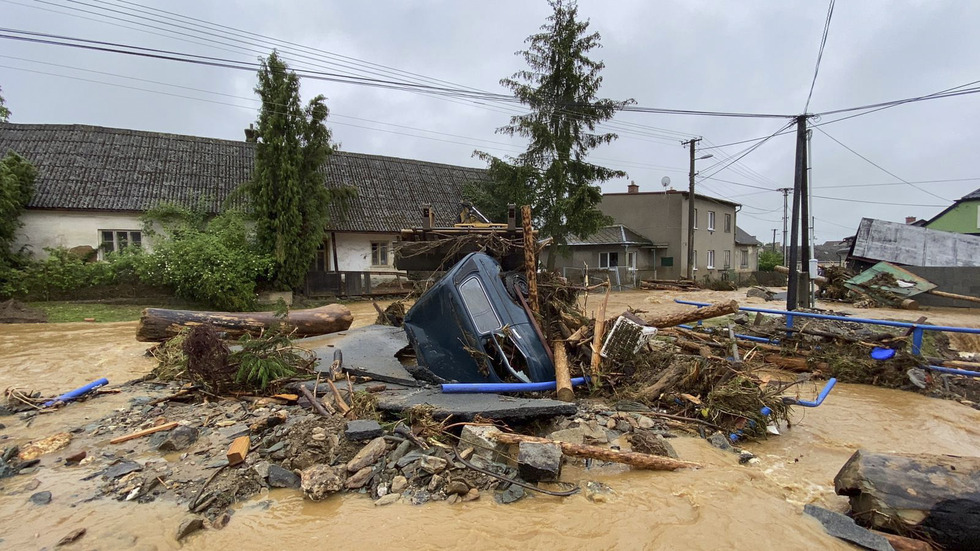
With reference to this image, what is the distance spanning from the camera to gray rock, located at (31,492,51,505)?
3.52m

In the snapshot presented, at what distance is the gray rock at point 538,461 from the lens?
3795 mm

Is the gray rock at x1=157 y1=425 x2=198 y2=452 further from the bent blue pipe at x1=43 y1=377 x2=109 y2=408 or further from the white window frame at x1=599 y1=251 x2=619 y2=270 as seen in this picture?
the white window frame at x1=599 y1=251 x2=619 y2=270

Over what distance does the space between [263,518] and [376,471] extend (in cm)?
89

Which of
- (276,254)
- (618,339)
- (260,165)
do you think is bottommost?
(618,339)

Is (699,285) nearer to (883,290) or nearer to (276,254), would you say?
(883,290)

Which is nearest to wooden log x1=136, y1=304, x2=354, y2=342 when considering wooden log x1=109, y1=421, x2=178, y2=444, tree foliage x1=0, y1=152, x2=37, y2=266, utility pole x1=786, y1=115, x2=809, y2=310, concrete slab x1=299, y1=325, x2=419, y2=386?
concrete slab x1=299, y1=325, x2=419, y2=386

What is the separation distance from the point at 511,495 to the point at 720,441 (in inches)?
103

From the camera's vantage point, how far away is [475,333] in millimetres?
5480

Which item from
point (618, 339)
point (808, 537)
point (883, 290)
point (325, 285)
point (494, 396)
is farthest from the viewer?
point (325, 285)

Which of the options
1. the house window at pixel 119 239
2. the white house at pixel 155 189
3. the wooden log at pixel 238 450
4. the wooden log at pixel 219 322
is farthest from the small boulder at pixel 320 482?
the house window at pixel 119 239

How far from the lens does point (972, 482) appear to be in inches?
123

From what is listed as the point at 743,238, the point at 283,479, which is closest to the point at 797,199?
the point at 283,479

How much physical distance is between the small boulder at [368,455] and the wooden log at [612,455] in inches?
38.9

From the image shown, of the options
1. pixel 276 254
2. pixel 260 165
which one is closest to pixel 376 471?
pixel 276 254
